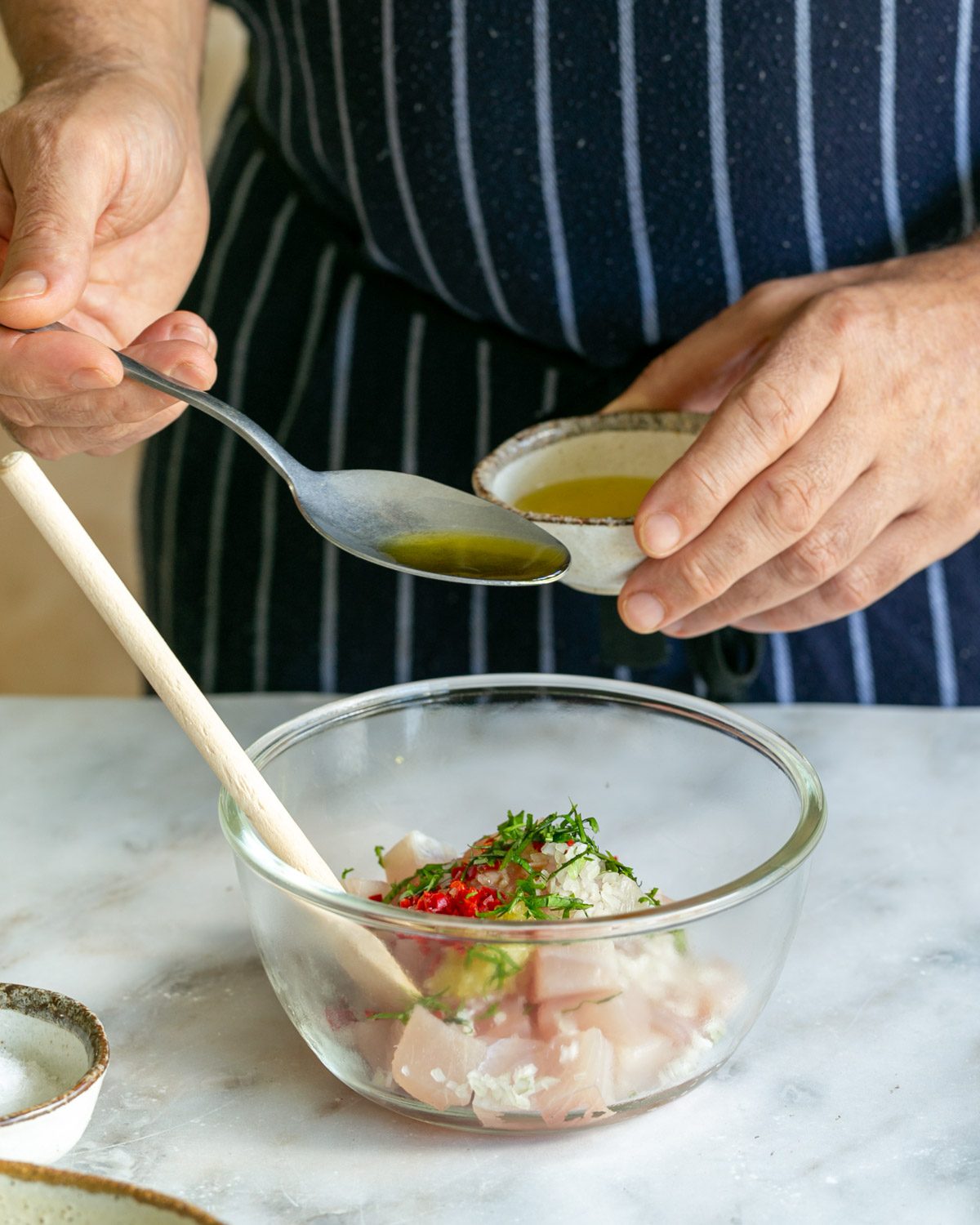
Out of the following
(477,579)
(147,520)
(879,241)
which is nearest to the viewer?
(477,579)

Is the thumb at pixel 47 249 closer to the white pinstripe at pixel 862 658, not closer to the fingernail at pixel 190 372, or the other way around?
the fingernail at pixel 190 372

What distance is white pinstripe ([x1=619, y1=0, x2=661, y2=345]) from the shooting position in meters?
1.10

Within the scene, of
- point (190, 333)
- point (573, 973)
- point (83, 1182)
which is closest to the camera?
point (83, 1182)

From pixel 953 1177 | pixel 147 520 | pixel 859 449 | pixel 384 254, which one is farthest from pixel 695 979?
pixel 147 520

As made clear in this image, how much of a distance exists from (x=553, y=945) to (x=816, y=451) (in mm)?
441

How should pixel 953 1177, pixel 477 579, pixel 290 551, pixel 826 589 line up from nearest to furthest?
pixel 953 1177
pixel 477 579
pixel 826 589
pixel 290 551

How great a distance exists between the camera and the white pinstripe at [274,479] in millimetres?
1381

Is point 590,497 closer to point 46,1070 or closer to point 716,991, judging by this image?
point 716,991

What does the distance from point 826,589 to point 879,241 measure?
32 cm

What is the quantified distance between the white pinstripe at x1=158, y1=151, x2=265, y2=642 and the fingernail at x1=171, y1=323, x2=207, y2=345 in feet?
1.93

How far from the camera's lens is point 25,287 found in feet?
2.50

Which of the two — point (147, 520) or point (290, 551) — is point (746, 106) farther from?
point (147, 520)

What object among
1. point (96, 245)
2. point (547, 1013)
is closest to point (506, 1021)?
point (547, 1013)

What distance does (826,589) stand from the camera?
1.06 m
